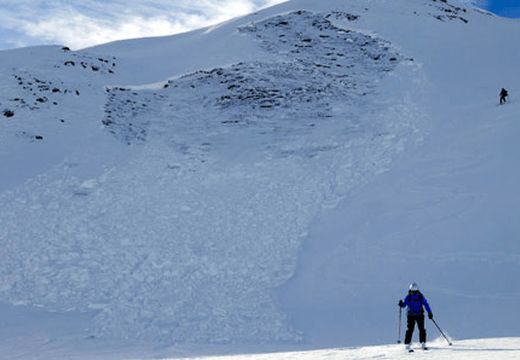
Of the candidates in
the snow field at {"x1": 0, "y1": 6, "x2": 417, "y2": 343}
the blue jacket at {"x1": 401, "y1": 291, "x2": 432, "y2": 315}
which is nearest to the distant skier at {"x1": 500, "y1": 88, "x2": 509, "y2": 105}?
the snow field at {"x1": 0, "y1": 6, "x2": 417, "y2": 343}

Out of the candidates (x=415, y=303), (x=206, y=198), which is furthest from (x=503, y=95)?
(x=415, y=303)

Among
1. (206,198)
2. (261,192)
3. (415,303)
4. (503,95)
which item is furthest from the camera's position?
(503,95)

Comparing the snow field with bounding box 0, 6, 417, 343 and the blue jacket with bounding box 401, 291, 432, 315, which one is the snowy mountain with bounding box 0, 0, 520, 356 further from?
the blue jacket with bounding box 401, 291, 432, 315

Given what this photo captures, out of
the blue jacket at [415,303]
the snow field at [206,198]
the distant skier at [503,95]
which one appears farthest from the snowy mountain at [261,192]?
the blue jacket at [415,303]

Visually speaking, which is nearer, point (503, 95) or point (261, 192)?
point (261, 192)

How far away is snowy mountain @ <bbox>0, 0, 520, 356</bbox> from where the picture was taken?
51.6 feet

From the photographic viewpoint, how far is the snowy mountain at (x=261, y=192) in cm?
1572

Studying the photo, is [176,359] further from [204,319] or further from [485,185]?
[485,185]

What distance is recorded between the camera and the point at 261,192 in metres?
22.9

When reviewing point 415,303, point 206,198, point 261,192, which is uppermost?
point 261,192

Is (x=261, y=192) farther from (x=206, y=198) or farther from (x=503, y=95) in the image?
(x=503, y=95)

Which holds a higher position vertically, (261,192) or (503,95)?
(503,95)

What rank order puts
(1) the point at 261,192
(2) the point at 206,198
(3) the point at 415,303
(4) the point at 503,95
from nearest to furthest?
(3) the point at 415,303
(2) the point at 206,198
(1) the point at 261,192
(4) the point at 503,95

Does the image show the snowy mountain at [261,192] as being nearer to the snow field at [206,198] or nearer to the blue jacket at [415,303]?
the snow field at [206,198]
